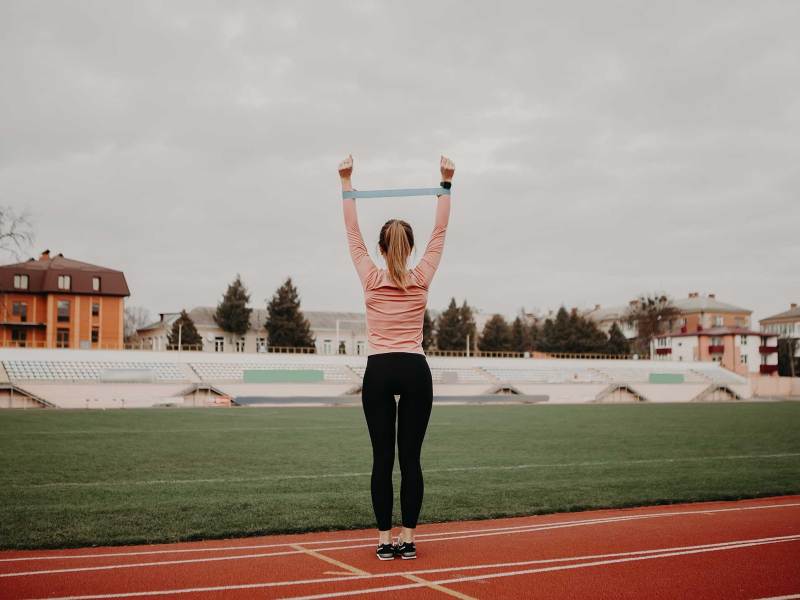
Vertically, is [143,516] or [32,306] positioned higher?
[32,306]

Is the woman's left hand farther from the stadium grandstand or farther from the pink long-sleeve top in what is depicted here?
the stadium grandstand

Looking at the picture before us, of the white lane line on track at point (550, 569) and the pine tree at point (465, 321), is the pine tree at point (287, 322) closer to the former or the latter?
the pine tree at point (465, 321)

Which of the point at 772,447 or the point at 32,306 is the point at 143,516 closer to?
the point at 772,447

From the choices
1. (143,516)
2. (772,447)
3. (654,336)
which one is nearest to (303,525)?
(143,516)

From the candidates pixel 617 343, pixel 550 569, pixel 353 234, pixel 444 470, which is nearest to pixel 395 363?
pixel 353 234

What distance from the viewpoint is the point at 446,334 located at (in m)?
87.8

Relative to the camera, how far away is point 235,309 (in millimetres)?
80688

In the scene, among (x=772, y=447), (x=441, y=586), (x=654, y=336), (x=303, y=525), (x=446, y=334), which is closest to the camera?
(x=441, y=586)

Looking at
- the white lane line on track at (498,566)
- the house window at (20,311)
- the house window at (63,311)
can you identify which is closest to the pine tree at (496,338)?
the house window at (63,311)

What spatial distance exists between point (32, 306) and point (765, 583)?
235ft

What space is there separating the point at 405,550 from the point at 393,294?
1692 mm

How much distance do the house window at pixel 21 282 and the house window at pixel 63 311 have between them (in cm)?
334

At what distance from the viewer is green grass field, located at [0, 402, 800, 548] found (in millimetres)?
7086

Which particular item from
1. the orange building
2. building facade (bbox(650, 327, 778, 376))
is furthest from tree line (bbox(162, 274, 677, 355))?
the orange building
